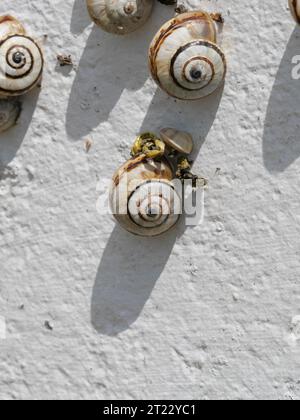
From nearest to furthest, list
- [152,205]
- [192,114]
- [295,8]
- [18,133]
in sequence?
[295,8]
[152,205]
[192,114]
[18,133]

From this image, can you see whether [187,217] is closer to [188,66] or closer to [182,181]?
[182,181]

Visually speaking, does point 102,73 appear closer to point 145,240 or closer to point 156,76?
point 156,76

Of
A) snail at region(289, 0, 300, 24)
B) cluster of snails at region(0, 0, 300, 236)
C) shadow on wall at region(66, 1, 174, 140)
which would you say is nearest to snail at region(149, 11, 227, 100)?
cluster of snails at region(0, 0, 300, 236)

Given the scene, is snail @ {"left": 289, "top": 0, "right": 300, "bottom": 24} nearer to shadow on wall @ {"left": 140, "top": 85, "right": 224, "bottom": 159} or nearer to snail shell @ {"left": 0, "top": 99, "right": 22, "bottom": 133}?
shadow on wall @ {"left": 140, "top": 85, "right": 224, "bottom": 159}

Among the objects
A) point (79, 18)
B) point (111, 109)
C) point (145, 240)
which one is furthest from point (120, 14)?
point (145, 240)

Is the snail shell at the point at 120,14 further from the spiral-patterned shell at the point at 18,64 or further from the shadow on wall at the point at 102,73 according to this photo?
the spiral-patterned shell at the point at 18,64
